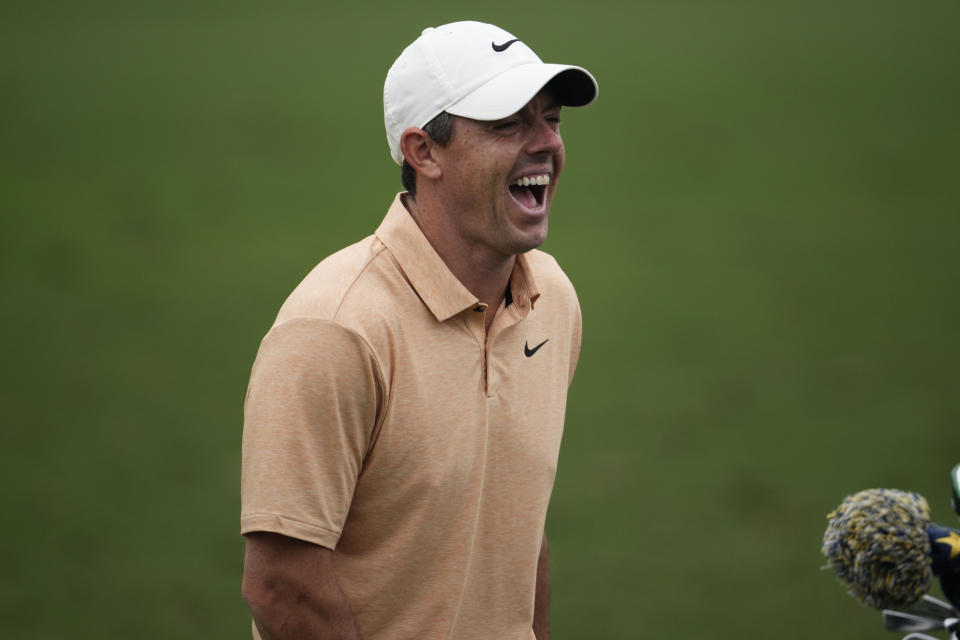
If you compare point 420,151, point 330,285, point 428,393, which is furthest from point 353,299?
point 420,151

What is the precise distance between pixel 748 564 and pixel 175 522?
1.79 metres

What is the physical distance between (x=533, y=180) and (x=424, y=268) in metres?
0.20

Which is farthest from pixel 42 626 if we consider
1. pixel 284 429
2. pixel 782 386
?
pixel 782 386

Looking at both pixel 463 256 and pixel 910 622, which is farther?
pixel 463 256

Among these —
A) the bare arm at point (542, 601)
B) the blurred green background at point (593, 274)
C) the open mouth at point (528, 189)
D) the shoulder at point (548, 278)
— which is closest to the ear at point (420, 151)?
the open mouth at point (528, 189)

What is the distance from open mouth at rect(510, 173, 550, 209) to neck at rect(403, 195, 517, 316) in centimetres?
8

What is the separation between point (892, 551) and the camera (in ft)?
4.06

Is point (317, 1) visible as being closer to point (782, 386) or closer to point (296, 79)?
point (296, 79)

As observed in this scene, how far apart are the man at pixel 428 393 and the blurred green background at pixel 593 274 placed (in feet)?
Result: 6.11

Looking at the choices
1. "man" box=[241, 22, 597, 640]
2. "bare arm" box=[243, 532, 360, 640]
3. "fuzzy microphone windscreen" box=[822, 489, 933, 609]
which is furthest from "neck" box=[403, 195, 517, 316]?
"fuzzy microphone windscreen" box=[822, 489, 933, 609]

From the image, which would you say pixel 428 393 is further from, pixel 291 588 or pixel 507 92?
pixel 507 92

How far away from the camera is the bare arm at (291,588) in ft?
4.61

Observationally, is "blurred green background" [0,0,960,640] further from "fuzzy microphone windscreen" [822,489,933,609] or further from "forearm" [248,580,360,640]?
"fuzzy microphone windscreen" [822,489,933,609]

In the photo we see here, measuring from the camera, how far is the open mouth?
1.60 m
